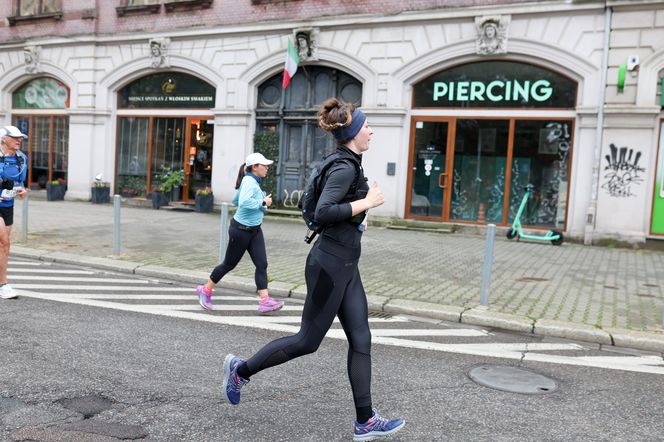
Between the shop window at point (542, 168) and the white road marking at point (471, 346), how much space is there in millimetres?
9514

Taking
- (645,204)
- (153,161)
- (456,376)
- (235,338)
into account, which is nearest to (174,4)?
(153,161)

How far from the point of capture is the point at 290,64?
1677cm

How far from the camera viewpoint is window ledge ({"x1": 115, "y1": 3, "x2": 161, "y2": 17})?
1961 cm

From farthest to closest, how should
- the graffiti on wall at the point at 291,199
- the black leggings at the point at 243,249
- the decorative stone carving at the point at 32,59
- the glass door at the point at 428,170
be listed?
the decorative stone carving at the point at 32,59, the graffiti on wall at the point at 291,199, the glass door at the point at 428,170, the black leggings at the point at 243,249

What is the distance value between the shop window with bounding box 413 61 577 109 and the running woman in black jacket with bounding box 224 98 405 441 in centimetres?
1254

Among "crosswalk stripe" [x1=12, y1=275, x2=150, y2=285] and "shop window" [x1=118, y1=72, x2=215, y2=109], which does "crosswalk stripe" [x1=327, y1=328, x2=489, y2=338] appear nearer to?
"crosswalk stripe" [x1=12, y1=275, x2=150, y2=285]

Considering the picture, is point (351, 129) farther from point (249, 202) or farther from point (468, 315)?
point (468, 315)

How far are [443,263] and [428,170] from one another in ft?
19.8

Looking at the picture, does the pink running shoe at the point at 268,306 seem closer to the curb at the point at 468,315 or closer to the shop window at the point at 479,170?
the curb at the point at 468,315

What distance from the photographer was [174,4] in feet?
63.2

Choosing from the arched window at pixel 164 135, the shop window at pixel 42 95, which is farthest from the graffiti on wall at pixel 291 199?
the shop window at pixel 42 95

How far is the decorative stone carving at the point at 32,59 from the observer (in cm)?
2159

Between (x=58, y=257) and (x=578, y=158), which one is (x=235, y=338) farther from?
(x=578, y=158)

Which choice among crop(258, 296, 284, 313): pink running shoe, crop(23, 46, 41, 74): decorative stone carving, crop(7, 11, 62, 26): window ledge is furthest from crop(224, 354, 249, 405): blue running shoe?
crop(23, 46, 41, 74): decorative stone carving
